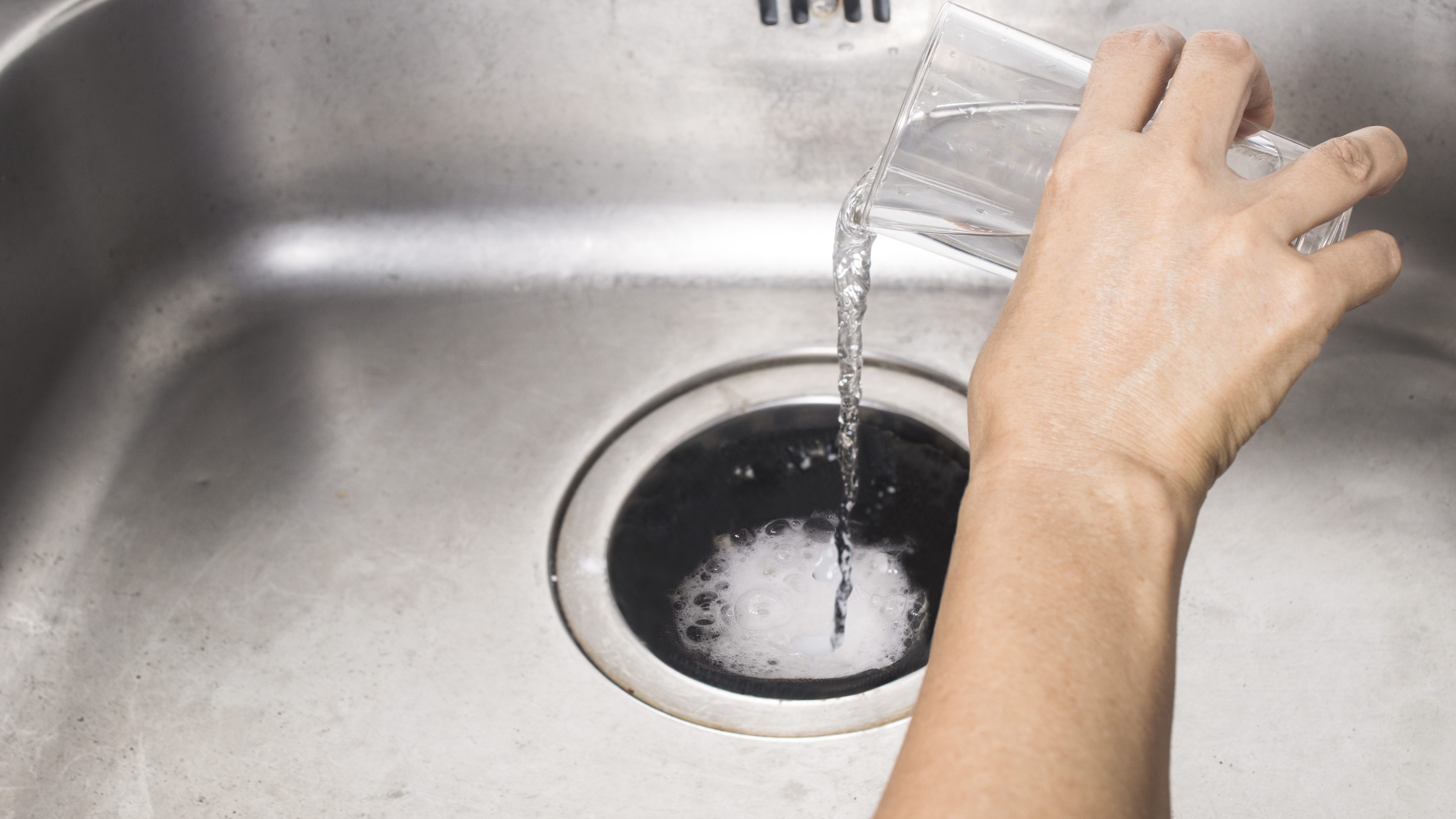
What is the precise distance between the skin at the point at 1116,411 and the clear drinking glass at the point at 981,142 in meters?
0.11

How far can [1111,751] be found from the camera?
29cm

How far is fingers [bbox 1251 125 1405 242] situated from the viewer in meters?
0.35

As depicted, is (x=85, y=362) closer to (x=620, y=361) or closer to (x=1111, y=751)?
(x=620, y=361)

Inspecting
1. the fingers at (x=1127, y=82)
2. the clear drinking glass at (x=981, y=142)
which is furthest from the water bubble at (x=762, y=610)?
the fingers at (x=1127, y=82)

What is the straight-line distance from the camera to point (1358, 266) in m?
0.35

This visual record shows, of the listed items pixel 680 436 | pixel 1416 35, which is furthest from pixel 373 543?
pixel 1416 35

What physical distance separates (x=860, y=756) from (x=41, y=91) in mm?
625

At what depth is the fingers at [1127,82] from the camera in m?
0.38

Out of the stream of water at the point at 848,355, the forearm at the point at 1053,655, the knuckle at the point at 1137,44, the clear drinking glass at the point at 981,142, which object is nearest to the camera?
the forearm at the point at 1053,655

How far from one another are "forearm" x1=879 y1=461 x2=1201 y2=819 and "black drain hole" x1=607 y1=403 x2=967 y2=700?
31 centimetres

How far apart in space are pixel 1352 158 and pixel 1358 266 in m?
0.04

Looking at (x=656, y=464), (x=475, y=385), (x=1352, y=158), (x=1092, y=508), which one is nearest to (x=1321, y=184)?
(x=1352, y=158)

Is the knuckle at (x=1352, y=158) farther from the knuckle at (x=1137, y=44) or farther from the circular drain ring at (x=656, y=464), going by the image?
the circular drain ring at (x=656, y=464)

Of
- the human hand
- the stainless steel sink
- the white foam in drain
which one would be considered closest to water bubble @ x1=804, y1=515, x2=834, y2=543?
the white foam in drain
